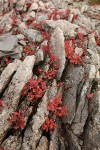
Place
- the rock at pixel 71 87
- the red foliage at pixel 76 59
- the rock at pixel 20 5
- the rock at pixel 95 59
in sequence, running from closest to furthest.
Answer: the rock at pixel 71 87 < the red foliage at pixel 76 59 < the rock at pixel 95 59 < the rock at pixel 20 5

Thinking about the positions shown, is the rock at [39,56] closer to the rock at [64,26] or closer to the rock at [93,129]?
the rock at [64,26]

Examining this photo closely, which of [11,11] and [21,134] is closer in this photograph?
[21,134]

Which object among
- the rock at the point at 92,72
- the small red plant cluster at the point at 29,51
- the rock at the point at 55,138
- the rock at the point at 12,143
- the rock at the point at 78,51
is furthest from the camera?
the small red plant cluster at the point at 29,51

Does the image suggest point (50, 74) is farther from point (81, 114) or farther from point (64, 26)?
point (64, 26)

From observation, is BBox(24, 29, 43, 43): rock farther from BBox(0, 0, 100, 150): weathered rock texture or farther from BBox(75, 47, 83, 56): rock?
BBox(75, 47, 83, 56): rock

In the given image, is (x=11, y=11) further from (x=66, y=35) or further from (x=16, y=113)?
(x=16, y=113)

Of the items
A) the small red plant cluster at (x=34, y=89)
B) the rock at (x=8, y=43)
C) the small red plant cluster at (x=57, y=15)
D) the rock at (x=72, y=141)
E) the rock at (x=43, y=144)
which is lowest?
the rock at (x=72, y=141)

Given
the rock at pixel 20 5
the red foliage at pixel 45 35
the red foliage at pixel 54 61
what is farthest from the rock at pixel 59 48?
the rock at pixel 20 5

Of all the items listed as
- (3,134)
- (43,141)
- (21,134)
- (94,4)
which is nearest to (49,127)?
(43,141)
